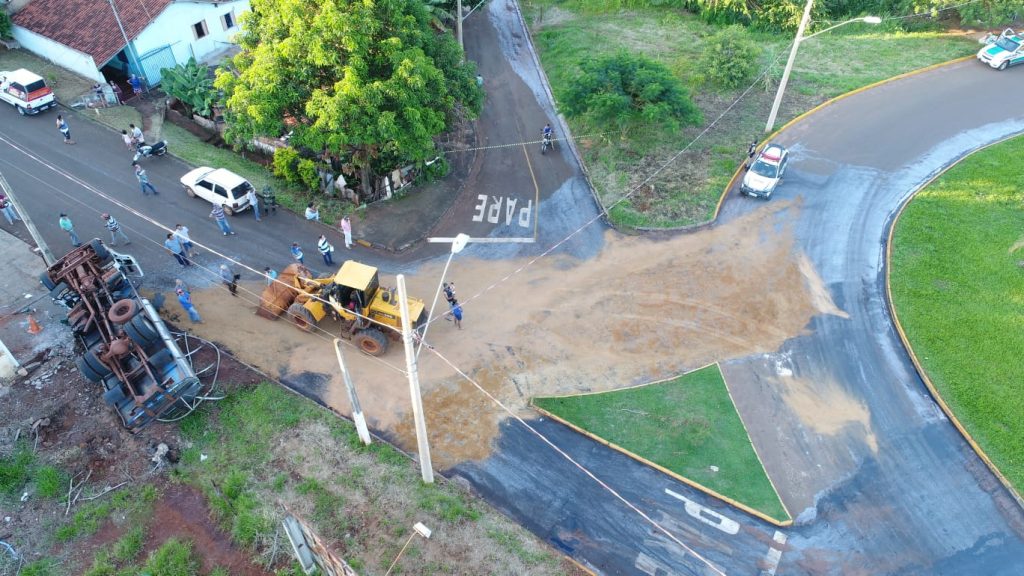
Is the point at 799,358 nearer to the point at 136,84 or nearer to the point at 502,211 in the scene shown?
the point at 502,211

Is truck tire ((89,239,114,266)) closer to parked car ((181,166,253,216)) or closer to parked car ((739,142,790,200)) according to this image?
parked car ((181,166,253,216))

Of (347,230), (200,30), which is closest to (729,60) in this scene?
(347,230)

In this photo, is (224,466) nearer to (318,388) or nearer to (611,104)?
(318,388)

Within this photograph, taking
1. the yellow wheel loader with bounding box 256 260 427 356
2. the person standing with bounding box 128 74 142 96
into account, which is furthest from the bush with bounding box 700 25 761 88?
the person standing with bounding box 128 74 142 96

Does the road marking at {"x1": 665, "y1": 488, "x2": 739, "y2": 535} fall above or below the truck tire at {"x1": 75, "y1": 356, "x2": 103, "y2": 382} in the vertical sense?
below

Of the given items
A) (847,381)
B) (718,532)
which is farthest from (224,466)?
(847,381)

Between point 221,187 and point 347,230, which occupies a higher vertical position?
point 221,187
